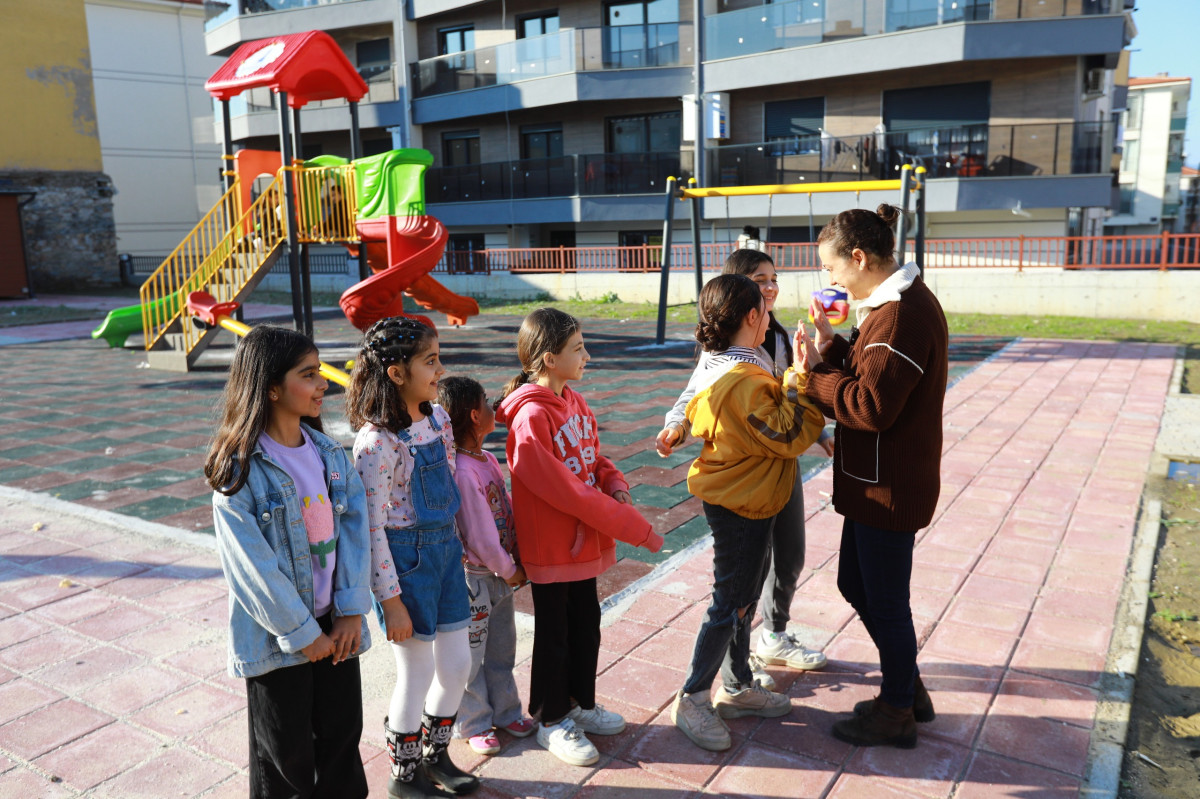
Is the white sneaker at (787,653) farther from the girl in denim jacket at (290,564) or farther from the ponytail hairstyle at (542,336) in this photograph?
the girl in denim jacket at (290,564)

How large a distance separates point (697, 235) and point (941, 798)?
1041cm

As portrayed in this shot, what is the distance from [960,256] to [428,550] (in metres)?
17.9

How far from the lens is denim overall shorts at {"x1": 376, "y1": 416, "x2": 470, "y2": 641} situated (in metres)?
2.55

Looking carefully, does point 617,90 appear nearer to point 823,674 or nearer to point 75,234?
point 75,234

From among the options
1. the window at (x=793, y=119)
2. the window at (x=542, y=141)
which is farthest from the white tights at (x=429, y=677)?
the window at (x=542, y=141)

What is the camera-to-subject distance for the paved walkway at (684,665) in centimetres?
281

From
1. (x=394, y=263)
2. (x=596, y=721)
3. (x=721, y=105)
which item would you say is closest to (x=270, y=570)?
(x=596, y=721)

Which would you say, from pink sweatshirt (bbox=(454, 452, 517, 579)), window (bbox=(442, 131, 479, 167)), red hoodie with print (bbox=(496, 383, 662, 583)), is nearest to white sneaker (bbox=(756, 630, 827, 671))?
red hoodie with print (bbox=(496, 383, 662, 583))

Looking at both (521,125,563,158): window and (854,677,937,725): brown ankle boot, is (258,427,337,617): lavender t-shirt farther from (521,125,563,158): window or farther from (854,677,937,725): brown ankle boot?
(521,125,563,158): window

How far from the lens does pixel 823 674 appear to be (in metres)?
3.46

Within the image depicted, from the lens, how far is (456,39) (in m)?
28.1

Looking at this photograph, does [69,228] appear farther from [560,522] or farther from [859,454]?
[859,454]

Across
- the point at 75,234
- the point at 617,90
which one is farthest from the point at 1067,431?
the point at 75,234

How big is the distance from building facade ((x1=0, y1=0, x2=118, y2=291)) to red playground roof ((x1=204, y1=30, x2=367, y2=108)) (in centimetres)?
1960
